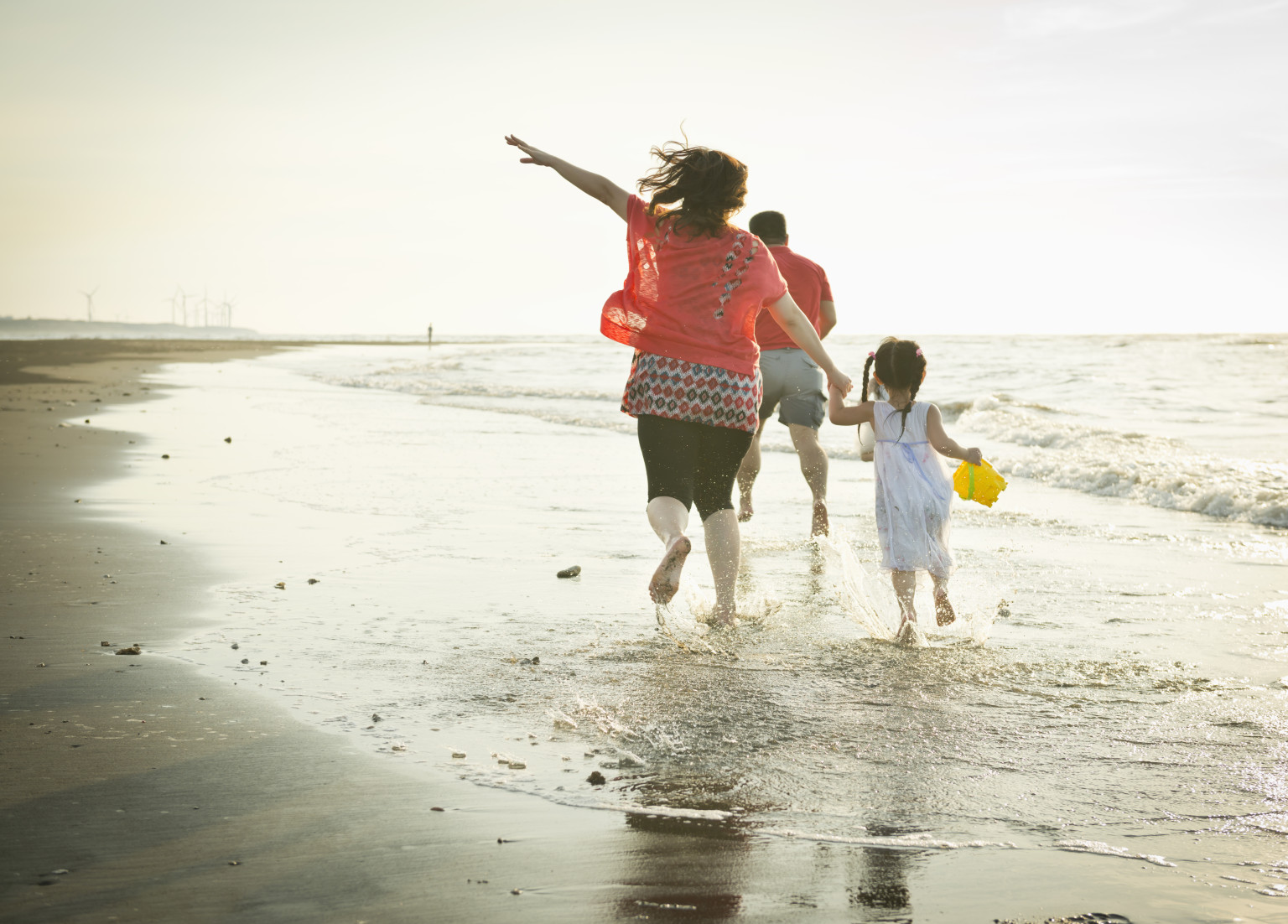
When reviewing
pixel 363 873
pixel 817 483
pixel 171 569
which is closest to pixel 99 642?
pixel 171 569

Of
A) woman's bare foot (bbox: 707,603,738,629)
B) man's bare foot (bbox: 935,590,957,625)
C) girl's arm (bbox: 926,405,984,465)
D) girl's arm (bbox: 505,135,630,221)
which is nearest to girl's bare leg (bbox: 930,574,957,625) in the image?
man's bare foot (bbox: 935,590,957,625)

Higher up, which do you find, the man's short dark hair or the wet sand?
the man's short dark hair

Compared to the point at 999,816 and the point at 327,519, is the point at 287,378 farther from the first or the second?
the point at 999,816

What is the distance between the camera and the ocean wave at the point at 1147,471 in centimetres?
775

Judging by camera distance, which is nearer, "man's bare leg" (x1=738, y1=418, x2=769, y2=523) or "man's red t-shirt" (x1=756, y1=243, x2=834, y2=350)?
"man's red t-shirt" (x1=756, y1=243, x2=834, y2=350)

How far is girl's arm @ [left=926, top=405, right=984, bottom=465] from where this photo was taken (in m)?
4.45

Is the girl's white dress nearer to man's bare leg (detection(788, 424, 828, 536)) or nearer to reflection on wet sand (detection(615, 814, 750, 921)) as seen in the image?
man's bare leg (detection(788, 424, 828, 536))

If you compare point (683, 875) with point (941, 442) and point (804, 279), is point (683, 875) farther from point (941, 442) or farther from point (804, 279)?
point (804, 279)

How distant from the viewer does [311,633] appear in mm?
4176

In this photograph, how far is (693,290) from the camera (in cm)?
394

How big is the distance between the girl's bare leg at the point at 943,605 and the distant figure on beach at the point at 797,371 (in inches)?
84.8

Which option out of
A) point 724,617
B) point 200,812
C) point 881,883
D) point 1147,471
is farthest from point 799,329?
point 1147,471

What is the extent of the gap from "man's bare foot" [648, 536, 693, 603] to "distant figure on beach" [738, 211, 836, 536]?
A: 3.03 m

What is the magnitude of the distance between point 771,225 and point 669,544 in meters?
3.62
